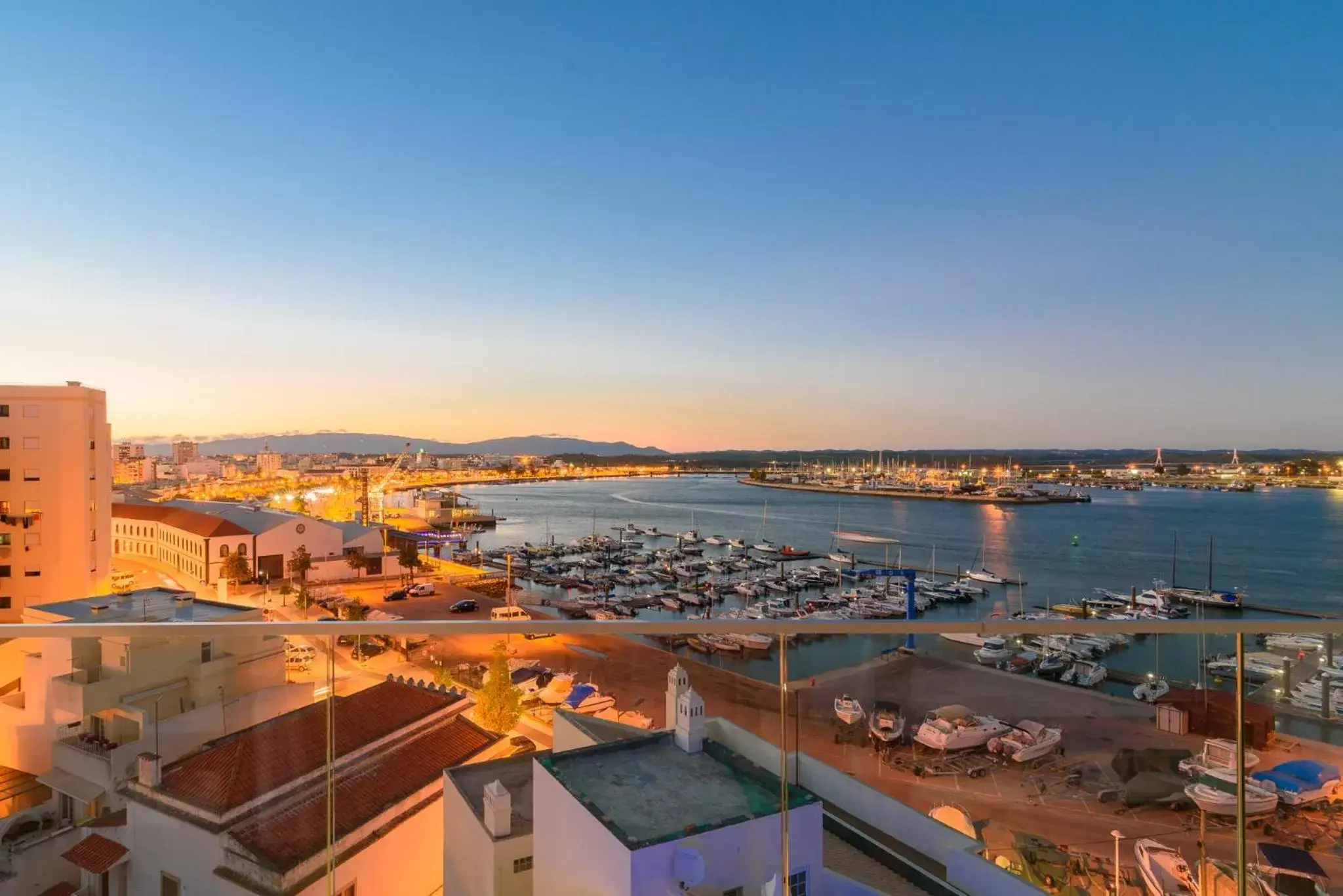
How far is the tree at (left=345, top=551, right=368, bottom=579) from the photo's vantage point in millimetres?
14508

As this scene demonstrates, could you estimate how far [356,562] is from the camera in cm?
1451

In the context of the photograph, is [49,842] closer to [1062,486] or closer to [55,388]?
[55,388]

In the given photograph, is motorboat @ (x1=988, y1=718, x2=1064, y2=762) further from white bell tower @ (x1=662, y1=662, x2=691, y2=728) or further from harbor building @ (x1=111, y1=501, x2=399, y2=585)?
harbor building @ (x1=111, y1=501, x2=399, y2=585)

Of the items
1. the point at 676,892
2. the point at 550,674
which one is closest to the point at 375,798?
the point at 550,674

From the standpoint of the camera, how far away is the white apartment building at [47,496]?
8922mm

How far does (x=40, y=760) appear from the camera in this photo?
11.8 feet

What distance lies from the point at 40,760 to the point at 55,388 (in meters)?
7.66

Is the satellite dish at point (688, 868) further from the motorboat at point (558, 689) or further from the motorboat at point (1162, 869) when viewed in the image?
the motorboat at point (558, 689)

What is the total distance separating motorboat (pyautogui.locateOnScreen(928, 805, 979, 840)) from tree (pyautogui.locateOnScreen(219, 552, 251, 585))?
14.2m

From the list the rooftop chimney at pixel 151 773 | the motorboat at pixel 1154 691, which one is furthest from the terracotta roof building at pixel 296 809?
the motorboat at pixel 1154 691

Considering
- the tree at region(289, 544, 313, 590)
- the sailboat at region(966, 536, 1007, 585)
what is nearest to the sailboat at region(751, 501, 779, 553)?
the sailboat at region(966, 536, 1007, 585)

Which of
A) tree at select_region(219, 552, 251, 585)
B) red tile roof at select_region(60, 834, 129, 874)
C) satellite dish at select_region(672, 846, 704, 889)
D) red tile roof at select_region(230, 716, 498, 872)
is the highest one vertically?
satellite dish at select_region(672, 846, 704, 889)

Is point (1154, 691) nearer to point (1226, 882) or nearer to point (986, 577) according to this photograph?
point (1226, 882)

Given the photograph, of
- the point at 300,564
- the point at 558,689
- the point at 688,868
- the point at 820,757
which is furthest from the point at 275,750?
the point at 300,564
